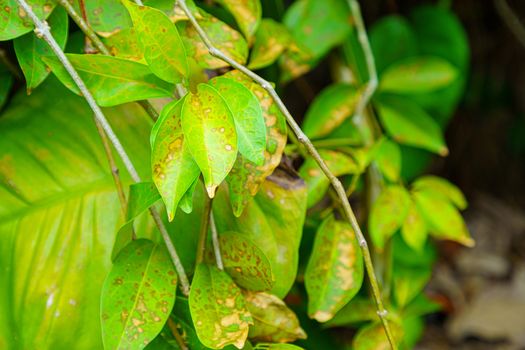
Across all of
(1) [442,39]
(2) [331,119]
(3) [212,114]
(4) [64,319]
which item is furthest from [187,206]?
(1) [442,39]

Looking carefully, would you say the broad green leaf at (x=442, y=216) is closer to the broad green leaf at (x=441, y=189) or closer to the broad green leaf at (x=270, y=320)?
the broad green leaf at (x=441, y=189)

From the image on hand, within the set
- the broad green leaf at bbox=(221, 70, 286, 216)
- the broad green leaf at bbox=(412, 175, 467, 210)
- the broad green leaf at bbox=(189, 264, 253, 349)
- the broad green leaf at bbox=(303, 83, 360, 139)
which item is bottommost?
the broad green leaf at bbox=(412, 175, 467, 210)

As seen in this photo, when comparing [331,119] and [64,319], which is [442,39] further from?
Answer: [64,319]

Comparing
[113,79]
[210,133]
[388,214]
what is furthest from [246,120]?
[388,214]

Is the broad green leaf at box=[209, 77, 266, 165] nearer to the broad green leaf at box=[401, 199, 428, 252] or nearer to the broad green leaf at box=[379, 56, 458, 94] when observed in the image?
the broad green leaf at box=[401, 199, 428, 252]

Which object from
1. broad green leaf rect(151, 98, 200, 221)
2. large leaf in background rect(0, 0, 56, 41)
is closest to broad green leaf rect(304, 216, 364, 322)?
broad green leaf rect(151, 98, 200, 221)

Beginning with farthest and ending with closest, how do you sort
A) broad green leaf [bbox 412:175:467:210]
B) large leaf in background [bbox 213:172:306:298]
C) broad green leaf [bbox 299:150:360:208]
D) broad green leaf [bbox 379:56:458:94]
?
broad green leaf [bbox 379:56:458:94] < broad green leaf [bbox 412:175:467:210] < broad green leaf [bbox 299:150:360:208] < large leaf in background [bbox 213:172:306:298]

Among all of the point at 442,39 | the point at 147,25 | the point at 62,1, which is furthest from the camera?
the point at 442,39
